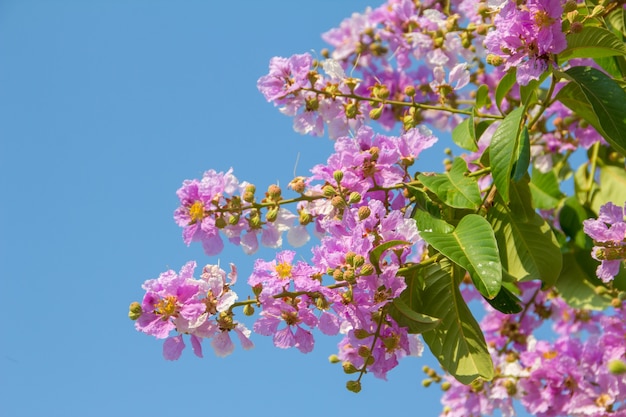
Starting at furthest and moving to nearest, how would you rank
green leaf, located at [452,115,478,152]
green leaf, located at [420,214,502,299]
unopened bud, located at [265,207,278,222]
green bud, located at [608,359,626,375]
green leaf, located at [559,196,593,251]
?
1. green leaf, located at [559,196,593,251]
2. green bud, located at [608,359,626,375]
3. green leaf, located at [452,115,478,152]
4. unopened bud, located at [265,207,278,222]
5. green leaf, located at [420,214,502,299]

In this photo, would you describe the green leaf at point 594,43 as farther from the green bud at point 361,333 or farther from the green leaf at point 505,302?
the green bud at point 361,333

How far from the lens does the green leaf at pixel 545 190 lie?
2121 mm

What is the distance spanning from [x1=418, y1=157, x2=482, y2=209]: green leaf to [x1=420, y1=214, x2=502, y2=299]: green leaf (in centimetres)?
7

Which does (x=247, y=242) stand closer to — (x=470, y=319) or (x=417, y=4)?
(x=470, y=319)

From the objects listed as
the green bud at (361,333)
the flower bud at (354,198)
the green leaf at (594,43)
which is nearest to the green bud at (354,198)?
the flower bud at (354,198)

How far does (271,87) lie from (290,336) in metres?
0.57

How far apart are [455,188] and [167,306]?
1.70 feet

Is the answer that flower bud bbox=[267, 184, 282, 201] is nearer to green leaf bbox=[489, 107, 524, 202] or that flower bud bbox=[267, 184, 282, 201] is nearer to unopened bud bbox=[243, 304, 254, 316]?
unopened bud bbox=[243, 304, 254, 316]

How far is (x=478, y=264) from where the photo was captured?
4.00ft

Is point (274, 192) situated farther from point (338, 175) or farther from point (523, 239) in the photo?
point (523, 239)

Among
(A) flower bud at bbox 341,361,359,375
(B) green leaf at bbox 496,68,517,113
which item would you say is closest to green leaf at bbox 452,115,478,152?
(B) green leaf at bbox 496,68,517,113

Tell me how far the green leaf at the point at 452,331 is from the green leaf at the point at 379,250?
0.12m

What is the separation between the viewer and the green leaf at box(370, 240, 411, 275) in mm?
1287

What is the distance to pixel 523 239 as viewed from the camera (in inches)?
59.1
